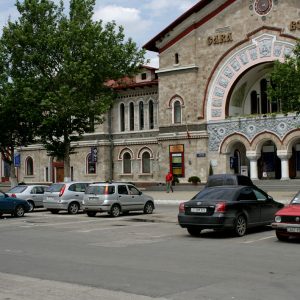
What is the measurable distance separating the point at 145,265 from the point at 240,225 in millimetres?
5642

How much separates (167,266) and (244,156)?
37.6 meters

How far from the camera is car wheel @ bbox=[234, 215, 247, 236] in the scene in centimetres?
1593

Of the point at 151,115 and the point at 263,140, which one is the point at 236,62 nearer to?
the point at 263,140

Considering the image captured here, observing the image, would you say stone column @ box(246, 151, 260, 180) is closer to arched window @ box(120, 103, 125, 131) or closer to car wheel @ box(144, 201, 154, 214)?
arched window @ box(120, 103, 125, 131)

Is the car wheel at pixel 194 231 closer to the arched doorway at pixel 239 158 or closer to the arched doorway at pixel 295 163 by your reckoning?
the arched doorway at pixel 239 158

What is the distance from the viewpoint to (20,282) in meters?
9.57

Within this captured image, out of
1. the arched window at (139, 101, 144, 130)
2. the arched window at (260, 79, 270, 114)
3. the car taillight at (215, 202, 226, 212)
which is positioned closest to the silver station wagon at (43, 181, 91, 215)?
the car taillight at (215, 202, 226, 212)

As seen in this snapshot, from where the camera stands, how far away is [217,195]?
16.6 meters

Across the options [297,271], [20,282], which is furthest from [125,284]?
[297,271]

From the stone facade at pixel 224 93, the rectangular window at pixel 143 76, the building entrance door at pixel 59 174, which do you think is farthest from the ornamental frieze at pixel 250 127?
the building entrance door at pixel 59 174

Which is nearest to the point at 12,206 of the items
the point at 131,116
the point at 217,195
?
the point at 217,195

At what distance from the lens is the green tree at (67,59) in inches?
1394

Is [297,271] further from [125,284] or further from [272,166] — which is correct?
[272,166]

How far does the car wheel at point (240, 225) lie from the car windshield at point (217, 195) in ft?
2.04
